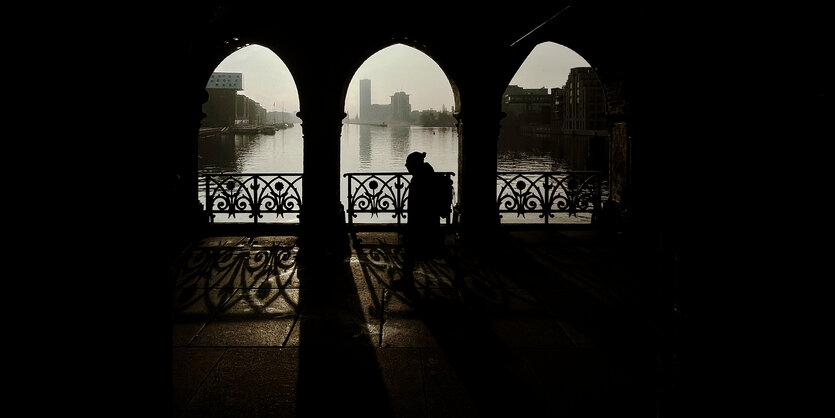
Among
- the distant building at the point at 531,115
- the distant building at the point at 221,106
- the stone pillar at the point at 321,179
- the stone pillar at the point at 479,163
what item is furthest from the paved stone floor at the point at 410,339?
the distant building at the point at 531,115

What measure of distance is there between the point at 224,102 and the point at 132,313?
11355 cm

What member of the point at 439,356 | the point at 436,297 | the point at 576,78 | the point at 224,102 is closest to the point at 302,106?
the point at 436,297

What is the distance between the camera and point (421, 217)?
18.6 feet

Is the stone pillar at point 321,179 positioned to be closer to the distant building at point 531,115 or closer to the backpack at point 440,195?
the backpack at point 440,195

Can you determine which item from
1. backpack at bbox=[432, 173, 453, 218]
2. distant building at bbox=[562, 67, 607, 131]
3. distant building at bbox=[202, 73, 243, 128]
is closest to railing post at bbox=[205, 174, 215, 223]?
backpack at bbox=[432, 173, 453, 218]

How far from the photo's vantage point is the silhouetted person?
5.66 m

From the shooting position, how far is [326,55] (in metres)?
8.37

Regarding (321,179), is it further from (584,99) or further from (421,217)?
(584,99)

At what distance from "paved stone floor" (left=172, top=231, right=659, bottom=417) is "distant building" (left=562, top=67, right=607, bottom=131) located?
86.7m

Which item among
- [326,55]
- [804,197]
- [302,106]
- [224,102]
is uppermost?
[224,102]

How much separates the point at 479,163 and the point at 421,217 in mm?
3294

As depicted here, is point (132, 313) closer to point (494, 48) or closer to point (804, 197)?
point (804, 197)

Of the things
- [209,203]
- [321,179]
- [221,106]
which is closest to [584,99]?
[221,106]

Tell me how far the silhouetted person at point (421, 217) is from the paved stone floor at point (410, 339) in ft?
1.33
